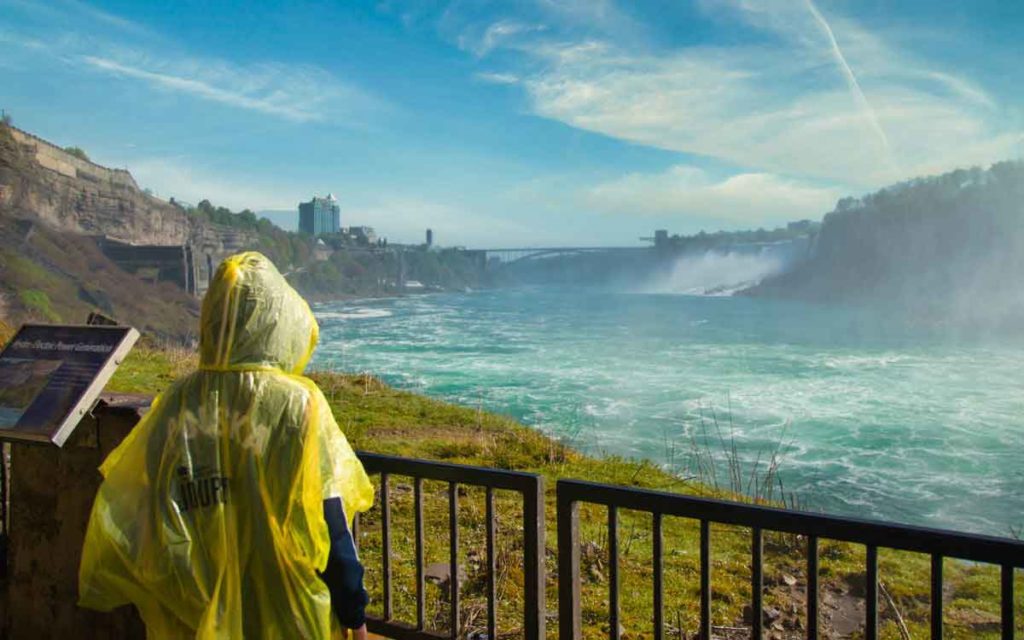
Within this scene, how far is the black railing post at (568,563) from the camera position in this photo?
2.52m

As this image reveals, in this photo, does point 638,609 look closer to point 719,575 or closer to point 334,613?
point 719,575

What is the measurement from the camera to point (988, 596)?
624 cm

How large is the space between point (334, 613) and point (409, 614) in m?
2.80

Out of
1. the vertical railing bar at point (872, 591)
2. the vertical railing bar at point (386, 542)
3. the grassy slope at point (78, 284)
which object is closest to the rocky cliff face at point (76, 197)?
the grassy slope at point (78, 284)

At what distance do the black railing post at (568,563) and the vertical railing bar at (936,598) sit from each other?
3.42ft

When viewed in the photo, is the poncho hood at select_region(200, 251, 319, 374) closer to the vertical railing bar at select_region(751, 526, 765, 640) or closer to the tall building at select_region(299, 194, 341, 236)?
the vertical railing bar at select_region(751, 526, 765, 640)

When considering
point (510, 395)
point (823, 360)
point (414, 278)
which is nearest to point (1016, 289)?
point (823, 360)

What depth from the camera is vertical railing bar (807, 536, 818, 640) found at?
2201 mm

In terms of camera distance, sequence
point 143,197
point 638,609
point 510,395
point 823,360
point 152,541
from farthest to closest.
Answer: point 143,197
point 823,360
point 510,395
point 638,609
point 152,541

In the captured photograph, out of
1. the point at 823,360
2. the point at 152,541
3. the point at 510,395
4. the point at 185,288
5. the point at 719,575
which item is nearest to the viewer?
the point at 152,541

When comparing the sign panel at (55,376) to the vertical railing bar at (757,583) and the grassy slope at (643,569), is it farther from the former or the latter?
the grassy slope at (643,569)

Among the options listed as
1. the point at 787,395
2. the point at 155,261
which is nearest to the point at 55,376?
the point at 787,395

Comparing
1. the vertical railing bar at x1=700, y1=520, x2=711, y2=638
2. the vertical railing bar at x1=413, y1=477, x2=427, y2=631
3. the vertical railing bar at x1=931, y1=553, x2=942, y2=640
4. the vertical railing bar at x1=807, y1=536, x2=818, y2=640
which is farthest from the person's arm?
the vertical railing bar at x1=931, y1=553, x2=942, y2=640

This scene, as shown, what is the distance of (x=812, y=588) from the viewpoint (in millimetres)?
2258
